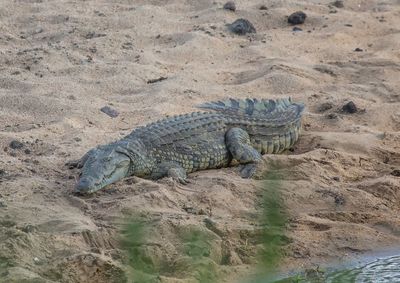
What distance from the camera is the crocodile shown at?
7168mm

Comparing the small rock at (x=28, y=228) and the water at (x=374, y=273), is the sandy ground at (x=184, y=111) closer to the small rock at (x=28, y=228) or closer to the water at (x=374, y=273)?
the small rock at (x=28, y=228)

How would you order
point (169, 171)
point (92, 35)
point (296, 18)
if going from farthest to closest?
point (296, 18), point (92, 35), point (169, 171)

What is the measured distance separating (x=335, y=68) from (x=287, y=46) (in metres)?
0.66

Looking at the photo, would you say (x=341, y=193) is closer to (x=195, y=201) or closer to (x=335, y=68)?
(x=195, y=201)

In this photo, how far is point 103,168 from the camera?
22.9ft

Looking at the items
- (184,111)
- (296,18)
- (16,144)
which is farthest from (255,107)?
(296,18)

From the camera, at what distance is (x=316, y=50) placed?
10406mm

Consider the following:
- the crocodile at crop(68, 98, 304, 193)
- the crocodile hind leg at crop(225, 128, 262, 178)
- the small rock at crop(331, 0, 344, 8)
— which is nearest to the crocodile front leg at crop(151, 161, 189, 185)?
the crocodile at crop(68, 98, 304, 193)

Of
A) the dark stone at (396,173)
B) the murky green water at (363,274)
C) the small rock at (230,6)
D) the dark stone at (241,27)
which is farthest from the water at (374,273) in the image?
the small rock at (230,6)

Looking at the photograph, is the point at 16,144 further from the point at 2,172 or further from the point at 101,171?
the point at 101,171

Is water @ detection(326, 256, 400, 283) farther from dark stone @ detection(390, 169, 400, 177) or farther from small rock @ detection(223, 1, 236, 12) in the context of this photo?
small rock @ detection(223, 1, 236, 12)

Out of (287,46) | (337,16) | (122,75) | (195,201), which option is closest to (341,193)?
(195,201)

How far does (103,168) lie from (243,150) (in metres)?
1.20

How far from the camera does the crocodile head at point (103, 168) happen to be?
6801 millimetres
